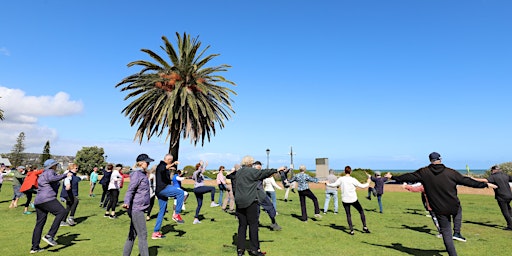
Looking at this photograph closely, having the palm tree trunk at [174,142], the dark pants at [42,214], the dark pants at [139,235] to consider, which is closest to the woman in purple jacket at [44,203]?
the dark pants at [42,214]

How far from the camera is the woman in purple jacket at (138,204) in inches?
226

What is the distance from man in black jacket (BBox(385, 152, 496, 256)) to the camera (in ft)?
20.1

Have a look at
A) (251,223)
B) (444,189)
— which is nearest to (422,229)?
(444,189)

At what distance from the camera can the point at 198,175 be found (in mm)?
12125

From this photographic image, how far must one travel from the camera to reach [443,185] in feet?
20.5

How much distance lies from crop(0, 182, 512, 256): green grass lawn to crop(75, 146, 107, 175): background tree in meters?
75.6

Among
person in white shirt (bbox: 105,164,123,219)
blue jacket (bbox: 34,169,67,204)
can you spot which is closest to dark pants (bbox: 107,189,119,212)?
person in white shirt (bbox: 105,164,123,219)

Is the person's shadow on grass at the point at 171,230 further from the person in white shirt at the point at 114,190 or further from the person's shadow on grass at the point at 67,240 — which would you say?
the person in white shirt at the point at 114,190

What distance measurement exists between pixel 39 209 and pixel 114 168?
522 centimetres

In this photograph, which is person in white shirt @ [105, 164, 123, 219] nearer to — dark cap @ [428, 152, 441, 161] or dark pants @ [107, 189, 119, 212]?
dark pants @ [107, 189, 119, 212]

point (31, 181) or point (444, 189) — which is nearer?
point (444, 189)

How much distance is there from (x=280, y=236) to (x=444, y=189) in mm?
4633

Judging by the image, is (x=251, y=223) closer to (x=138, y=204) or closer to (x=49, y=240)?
(x=138, y=204)

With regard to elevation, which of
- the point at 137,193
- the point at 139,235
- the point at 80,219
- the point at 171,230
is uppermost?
the point at 137,193
